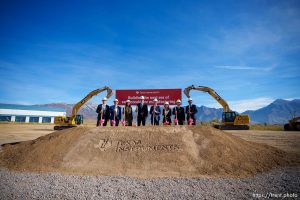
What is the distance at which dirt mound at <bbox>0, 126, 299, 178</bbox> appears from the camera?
696 centimetres

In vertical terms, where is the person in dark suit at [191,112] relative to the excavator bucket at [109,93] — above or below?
below

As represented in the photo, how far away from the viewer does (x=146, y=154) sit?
7.77 metres

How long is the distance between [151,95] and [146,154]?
6222mm

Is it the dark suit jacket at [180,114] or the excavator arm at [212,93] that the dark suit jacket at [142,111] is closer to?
the dark suit jacket at [180,114]

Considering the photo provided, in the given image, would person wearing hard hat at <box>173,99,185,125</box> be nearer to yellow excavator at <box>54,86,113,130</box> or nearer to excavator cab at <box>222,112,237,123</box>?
yellow excavator at <box>54,86,113,130</box>

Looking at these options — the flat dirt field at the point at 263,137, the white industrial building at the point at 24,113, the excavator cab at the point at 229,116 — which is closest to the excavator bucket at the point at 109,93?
the flat dirt field at the point at 263,137

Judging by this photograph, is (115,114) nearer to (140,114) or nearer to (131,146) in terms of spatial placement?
(140,114)

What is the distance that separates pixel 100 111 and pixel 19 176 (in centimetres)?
583

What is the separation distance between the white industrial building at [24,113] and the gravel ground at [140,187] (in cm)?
8333

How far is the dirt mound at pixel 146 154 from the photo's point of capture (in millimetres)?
6965

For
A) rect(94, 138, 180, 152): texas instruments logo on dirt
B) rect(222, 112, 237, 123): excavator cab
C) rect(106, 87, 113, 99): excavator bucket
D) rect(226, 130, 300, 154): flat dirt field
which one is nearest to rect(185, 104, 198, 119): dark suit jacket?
rect(94, 138, 180, 152): texas instruments logo on dirt

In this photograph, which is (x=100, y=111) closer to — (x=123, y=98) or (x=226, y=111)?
(x=123, y=98)

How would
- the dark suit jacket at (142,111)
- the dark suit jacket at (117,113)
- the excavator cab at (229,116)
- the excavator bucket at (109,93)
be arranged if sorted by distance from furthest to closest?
the excavator cab at (229,116) → the excavator bucket at (109,93) → the dark suit jacket at (117,113) → the dark suit jacket at (142,111)

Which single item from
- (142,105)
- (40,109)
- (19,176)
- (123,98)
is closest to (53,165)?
(19,176)
